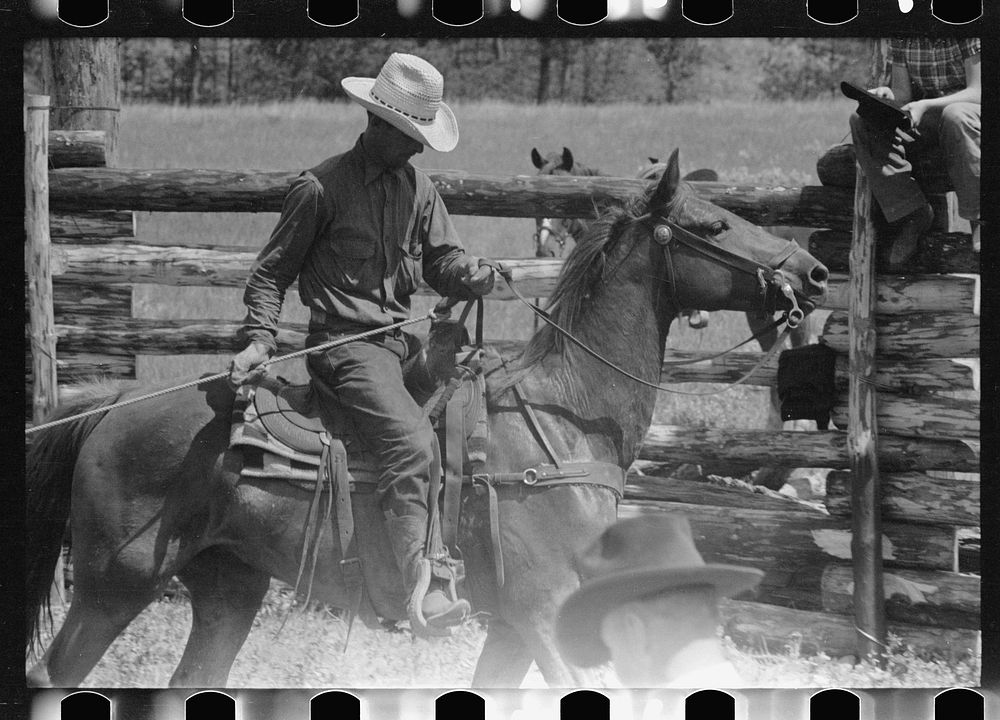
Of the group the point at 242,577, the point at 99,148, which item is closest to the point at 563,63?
the point at 99,148

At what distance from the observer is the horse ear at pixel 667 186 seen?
15.5 ft

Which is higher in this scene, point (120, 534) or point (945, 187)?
point (945, 187)

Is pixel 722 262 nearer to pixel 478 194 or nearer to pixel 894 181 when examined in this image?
pixel 894 181

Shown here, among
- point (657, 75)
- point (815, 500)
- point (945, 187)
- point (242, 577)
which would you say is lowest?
point (242, 577)

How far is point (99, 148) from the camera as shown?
5.79 meters

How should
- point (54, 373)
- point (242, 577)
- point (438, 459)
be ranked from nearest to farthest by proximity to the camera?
point (438, 459)
point (242, 577)
point (54, 373)

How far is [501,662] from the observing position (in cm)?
509

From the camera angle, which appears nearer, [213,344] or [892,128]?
[892,128]

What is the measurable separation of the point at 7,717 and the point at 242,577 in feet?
4.64

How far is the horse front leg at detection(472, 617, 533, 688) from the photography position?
5.05 meters

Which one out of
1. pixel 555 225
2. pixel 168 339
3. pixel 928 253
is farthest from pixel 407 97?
pixel 928 253

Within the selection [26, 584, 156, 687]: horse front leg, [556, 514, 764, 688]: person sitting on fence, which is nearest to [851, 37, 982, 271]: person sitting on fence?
[556, 514, 764, 688]: person sitting on fence

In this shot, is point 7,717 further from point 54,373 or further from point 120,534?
point 54,373

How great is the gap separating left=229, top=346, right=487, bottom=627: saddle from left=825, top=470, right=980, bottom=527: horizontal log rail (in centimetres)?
223
